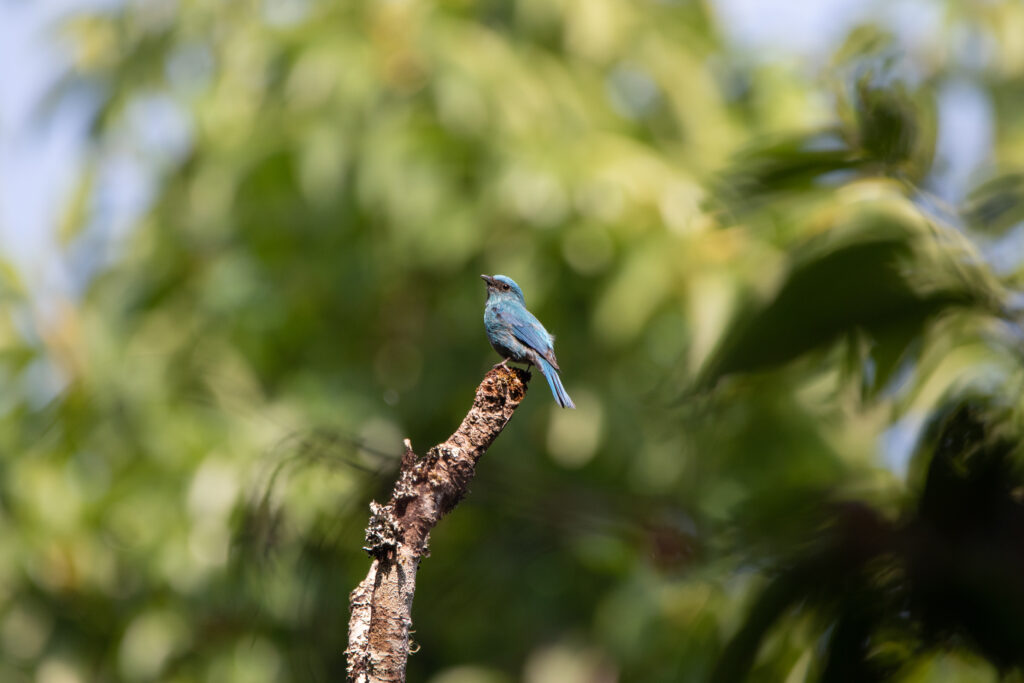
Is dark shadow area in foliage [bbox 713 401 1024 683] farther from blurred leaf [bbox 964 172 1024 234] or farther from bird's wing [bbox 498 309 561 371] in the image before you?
bird's wing [bbox 498 309 561 371]

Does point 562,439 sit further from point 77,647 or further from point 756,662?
point 756,662

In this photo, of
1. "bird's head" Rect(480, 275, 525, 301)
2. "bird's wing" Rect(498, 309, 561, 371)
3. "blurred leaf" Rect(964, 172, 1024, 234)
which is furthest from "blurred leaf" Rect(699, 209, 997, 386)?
"bird's head" Rect(480, 275, 525, 301)

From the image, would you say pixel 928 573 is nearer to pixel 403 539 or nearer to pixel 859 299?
pixel 859 299

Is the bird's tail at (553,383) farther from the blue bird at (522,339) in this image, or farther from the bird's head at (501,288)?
the bird's head at (501,288)

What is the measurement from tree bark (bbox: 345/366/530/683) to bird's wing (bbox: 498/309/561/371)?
4.22ft

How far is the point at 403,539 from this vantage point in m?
1.25

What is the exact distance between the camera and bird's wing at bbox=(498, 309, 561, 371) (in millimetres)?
2824

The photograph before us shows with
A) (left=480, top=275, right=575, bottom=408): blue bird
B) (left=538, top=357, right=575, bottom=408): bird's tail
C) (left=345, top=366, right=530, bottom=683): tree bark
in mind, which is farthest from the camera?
(left=480, top=275, right=575, bottom=408): blue bird

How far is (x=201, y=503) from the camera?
4.57m

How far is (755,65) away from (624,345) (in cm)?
231

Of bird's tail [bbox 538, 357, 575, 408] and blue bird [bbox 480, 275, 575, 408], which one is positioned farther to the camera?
blue bird [bbox 480, 275, 575, 408]

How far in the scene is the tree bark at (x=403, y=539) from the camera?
3.95ft

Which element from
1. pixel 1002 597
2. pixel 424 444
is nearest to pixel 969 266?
pixel 1002 597

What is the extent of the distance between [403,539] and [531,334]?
163 centimetres
